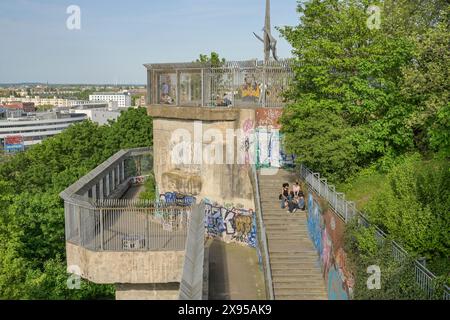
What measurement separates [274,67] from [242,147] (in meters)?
4.66

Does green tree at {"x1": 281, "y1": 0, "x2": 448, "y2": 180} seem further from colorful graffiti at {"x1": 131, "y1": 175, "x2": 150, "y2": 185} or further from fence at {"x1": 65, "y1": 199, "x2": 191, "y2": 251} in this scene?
colorful graffiti at {"x1": 131, "y1": 175, "x2": 150, "y2": 185}

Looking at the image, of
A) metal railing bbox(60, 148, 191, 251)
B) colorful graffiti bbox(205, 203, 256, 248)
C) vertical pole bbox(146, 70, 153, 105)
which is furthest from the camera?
vertical pole bbox(146, 70, 153, 105)

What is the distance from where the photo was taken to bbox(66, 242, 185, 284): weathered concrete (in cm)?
2028

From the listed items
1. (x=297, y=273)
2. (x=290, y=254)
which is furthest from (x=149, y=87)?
(x=297, y=273)

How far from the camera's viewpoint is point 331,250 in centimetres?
1780

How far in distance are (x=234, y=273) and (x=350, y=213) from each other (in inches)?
262

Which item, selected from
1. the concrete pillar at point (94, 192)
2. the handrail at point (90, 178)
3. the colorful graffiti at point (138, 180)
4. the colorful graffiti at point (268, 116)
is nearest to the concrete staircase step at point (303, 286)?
the handrail at point (90, 178)

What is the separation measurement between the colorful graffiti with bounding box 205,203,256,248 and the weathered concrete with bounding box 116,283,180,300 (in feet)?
17.2

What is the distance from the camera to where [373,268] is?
13.6 meters

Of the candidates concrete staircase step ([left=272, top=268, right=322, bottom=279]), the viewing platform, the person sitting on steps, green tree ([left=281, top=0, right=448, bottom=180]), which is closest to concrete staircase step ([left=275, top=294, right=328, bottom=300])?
concrete staircase step ([left=272, top=268, right=322, bottom=279])

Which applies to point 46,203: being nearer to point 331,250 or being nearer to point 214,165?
point 214,165

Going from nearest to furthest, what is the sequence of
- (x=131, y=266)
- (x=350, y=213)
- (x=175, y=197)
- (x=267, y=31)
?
(x=350, y=213) < (x=131, y=266) < (x=175, y=197) < (x=267, y=31)

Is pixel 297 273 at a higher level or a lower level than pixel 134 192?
lower
